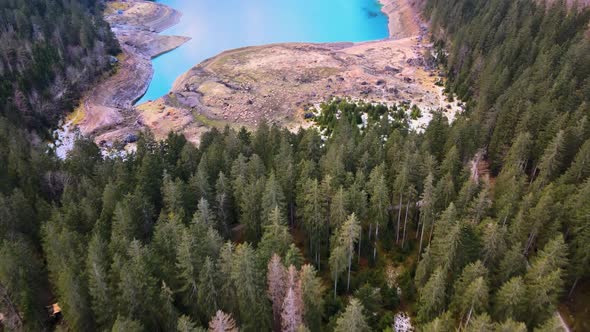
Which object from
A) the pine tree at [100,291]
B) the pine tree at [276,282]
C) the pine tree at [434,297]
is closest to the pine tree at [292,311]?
the pine tree at [276,282]

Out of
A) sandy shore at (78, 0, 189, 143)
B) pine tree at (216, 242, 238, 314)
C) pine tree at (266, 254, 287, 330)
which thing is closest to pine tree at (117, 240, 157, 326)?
pine tree at (216, 242, 238, 314)

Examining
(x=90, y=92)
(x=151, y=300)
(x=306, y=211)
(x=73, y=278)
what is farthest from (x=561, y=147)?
(x=90, y=92)

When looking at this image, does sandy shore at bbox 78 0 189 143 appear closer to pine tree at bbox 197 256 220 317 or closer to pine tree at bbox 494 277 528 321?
pine tree at bbox 197 256 220 317

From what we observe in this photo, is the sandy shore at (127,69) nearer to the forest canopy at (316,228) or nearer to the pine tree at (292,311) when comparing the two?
the forest canopy at (316,228)

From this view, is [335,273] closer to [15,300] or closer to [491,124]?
[15,300]

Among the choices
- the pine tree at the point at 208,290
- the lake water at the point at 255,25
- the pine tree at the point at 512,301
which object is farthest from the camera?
the lake water at the point at 255,25

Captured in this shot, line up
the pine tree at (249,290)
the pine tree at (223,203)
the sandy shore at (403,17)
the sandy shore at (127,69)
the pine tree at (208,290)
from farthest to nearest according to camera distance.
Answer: the sandy shore at (403,17), the sandy shore at (127,69), the pine tree at (223,203), the pine tree at (208,290), the pine tree at (249,290)
